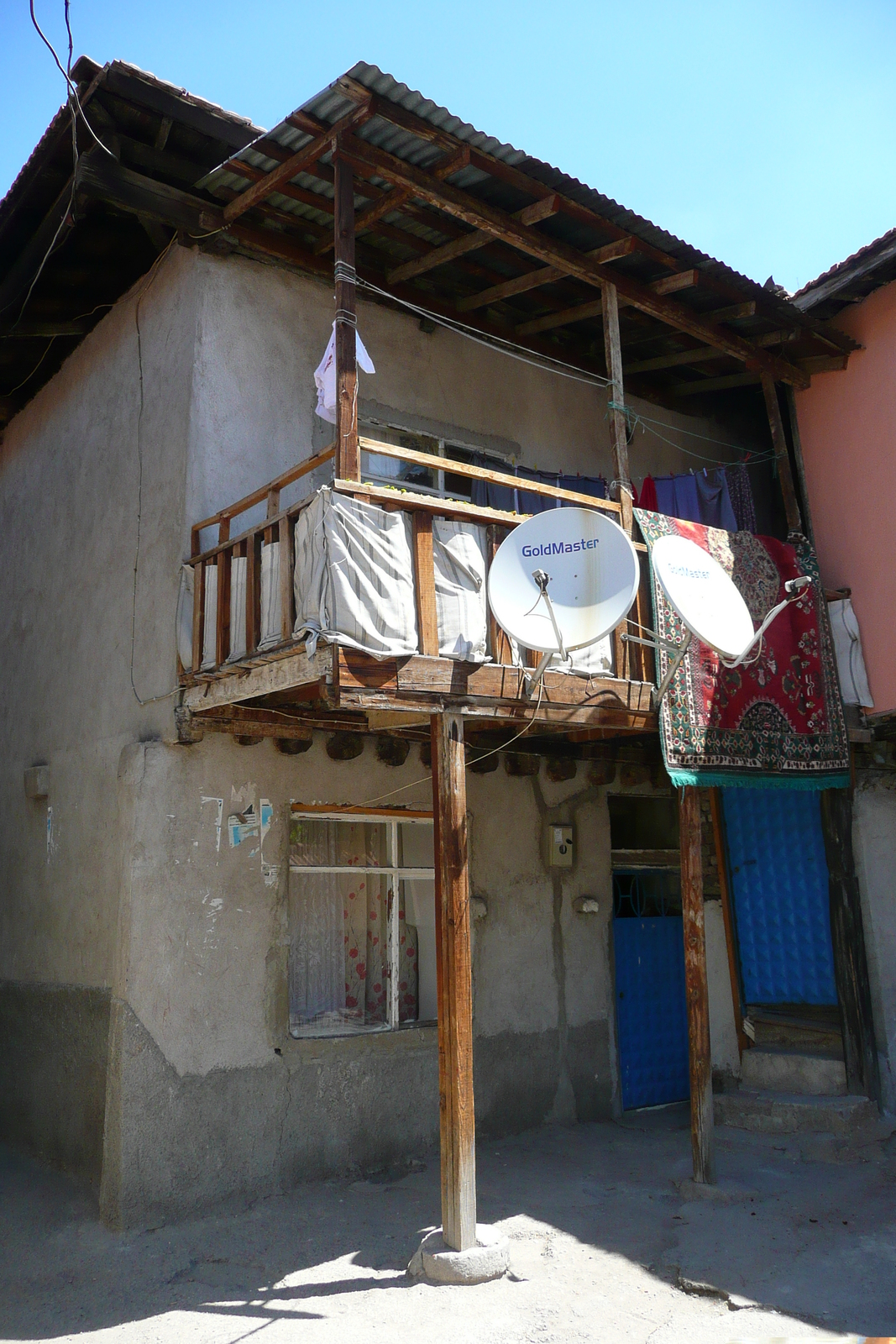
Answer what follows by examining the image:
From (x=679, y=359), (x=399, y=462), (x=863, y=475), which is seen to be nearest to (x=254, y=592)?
(x=399, y=462)

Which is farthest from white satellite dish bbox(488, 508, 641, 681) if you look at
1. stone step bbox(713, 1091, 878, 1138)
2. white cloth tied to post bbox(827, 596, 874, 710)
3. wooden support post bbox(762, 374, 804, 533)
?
stone step bbox(713, 1091, 878, 1138)

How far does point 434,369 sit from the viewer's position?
937 cm

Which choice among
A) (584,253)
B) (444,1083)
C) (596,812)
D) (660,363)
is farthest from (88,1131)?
(660,363)

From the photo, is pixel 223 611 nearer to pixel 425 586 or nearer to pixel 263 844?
pixel 425 586

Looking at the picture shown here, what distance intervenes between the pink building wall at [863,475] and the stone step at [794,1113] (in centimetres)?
331

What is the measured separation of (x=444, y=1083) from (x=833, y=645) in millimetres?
5139

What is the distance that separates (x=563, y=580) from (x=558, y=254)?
9.93 ft

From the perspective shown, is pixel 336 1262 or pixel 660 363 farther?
pixel 660 363

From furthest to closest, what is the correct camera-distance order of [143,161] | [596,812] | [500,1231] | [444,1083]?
[596,812], [143,161], [500,1231], [444,1083]

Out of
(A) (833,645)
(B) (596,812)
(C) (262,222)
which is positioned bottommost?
(B) (596,812)

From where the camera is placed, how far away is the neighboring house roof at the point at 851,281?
8.74 m

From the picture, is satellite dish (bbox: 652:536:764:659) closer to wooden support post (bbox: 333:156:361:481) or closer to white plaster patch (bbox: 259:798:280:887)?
wooden support post (bbox: 333:156:361:481)

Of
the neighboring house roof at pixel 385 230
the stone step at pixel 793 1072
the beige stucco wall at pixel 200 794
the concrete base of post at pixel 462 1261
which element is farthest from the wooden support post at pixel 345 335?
the stone step at pixel 793 1072

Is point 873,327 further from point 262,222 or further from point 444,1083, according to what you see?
point 444,1083
